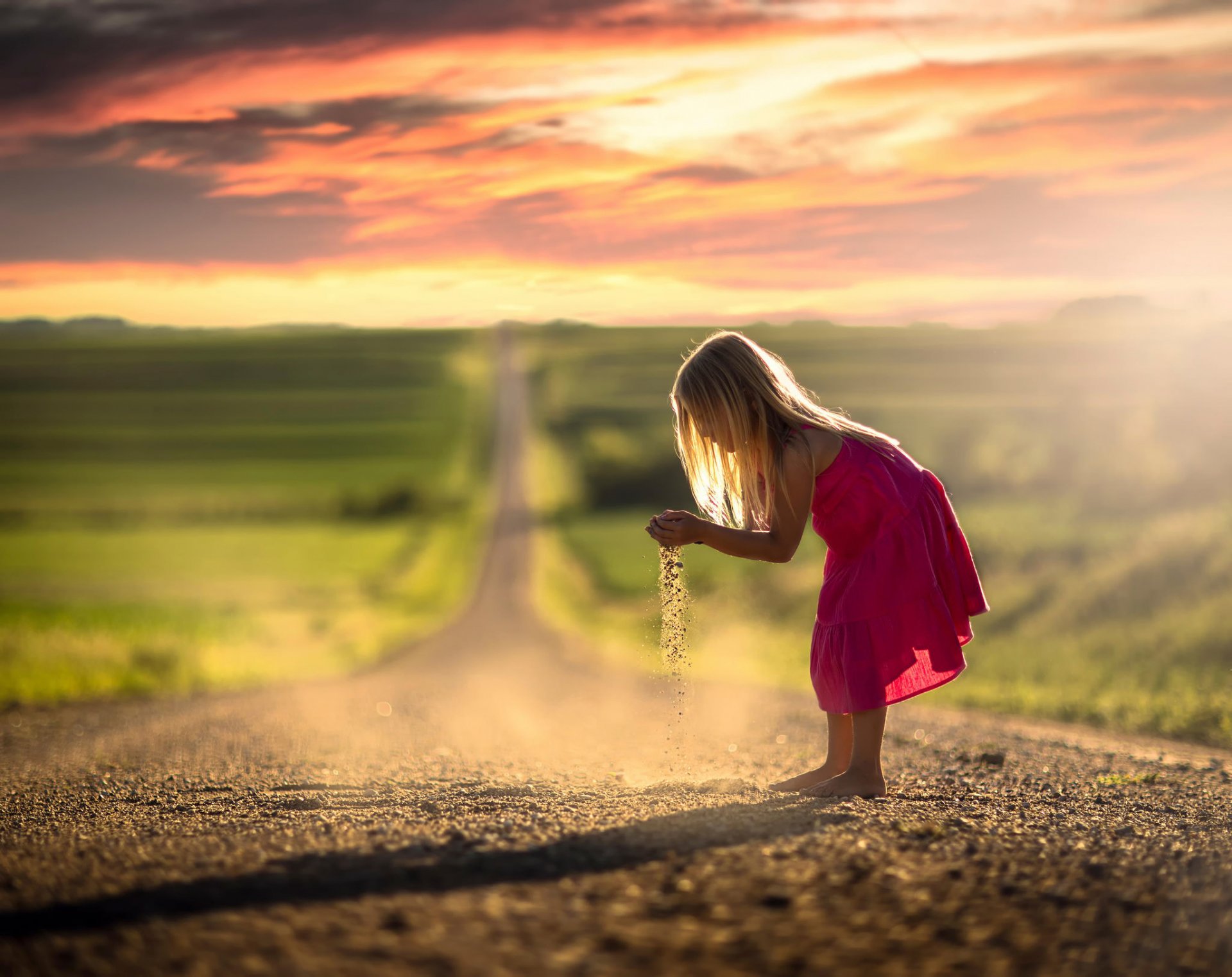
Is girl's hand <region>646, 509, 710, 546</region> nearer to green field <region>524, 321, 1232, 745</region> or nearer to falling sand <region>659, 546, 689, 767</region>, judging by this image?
falling sand <region>659, 546, 689, 767</region>

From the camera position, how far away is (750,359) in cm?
515

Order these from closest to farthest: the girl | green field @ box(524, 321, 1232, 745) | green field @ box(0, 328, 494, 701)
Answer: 1. the girl
2. green field @ box(524, 321, 1232, 745)
3. green field @ box(0, 328, 494, 701)

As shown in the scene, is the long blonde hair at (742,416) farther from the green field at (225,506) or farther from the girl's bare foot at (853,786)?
the green field at (225,506)

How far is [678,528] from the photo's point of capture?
16.4ft

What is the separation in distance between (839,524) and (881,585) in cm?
35

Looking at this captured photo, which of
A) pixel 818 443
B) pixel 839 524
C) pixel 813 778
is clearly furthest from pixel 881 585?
pixel 813 778

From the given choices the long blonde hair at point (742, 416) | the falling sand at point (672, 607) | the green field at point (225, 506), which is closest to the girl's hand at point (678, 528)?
the long blonde hair at point (742, 416)

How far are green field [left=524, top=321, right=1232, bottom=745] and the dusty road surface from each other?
2.67 metres

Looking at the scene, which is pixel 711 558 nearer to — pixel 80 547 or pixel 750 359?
pixel 80 547

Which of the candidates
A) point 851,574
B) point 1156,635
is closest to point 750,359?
point 851,574

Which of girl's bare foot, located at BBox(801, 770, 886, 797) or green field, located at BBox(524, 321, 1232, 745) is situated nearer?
girl's bare foot, located at BBox(801, 770, 886, 797)

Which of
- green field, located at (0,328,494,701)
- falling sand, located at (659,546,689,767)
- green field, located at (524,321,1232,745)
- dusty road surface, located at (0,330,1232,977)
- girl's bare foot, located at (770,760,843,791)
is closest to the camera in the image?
dusty road surface, located at (0,330,1232,977)

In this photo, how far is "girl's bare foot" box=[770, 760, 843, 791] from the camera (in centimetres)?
537

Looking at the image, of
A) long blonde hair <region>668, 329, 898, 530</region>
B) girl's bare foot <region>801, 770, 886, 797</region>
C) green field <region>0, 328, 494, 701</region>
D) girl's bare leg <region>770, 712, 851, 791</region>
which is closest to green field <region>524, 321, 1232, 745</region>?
long blonde hair <region>668, 329, 898, 530</region>
